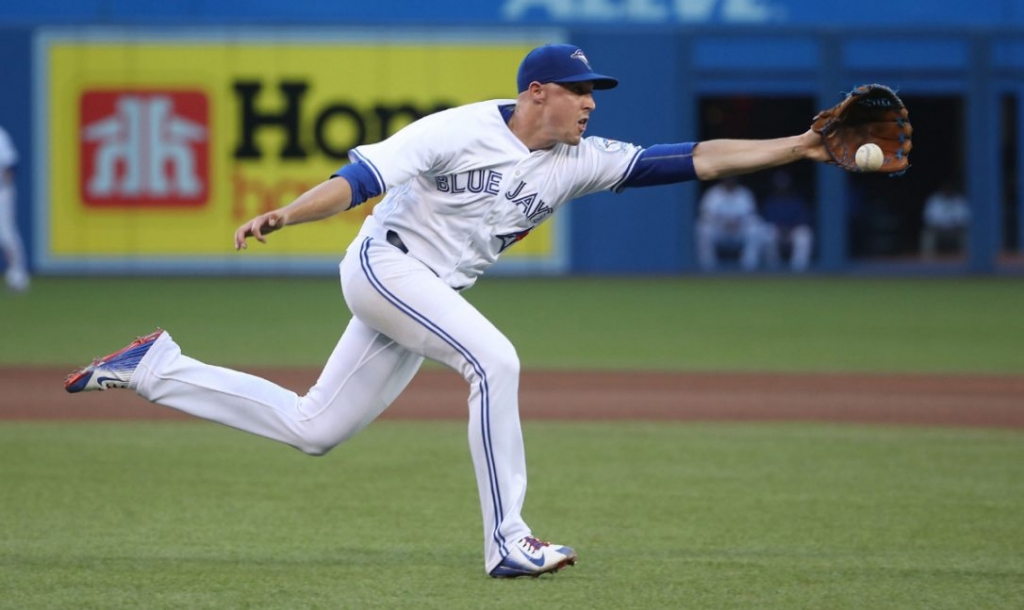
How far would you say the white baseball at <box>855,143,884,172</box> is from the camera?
540 cm

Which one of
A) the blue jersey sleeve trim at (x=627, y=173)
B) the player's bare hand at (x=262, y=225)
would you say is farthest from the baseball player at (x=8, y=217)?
the player's bare hand at (x=262, y=225)

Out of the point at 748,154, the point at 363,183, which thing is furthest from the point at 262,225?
the point at 748,154

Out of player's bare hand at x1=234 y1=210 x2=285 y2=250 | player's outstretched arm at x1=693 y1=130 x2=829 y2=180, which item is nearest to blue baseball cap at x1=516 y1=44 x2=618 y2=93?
player's outstretched arm at x1=693 y1=130 x2=829 y2=180

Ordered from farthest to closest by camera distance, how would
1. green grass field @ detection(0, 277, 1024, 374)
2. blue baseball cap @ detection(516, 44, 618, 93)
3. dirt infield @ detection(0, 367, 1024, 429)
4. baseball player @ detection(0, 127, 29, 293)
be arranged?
baseball player @ detection(0, 127, 29, 293) → green grass field @ detection(0, 277, 1024, 374) → dirt infield @ detection(0, 367, 1024, 429) → blue baseball cap @ detection(516, 44, 618, 93)

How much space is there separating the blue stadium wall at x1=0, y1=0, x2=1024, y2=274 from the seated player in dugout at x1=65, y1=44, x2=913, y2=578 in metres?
17.6

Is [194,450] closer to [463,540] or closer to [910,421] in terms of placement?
[463,540]

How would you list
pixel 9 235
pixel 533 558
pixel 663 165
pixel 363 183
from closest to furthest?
1. pixel 363 183
2. pixel 533 558
3. pixel 663 165
4. pixel 9 235

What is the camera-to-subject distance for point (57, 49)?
2312 cm

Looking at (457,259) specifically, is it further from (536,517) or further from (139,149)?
Answer: (139,149)

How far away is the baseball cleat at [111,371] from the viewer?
5.46 m

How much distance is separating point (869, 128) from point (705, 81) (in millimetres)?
18381

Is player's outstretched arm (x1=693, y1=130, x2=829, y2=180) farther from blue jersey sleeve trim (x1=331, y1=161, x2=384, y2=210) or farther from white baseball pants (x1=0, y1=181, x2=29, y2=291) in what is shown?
white baseball pants (x1=0, y1=181, x2=29, y2=291)

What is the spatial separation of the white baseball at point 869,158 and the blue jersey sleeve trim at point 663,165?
581 millimetres

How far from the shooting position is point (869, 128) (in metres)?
5.55
